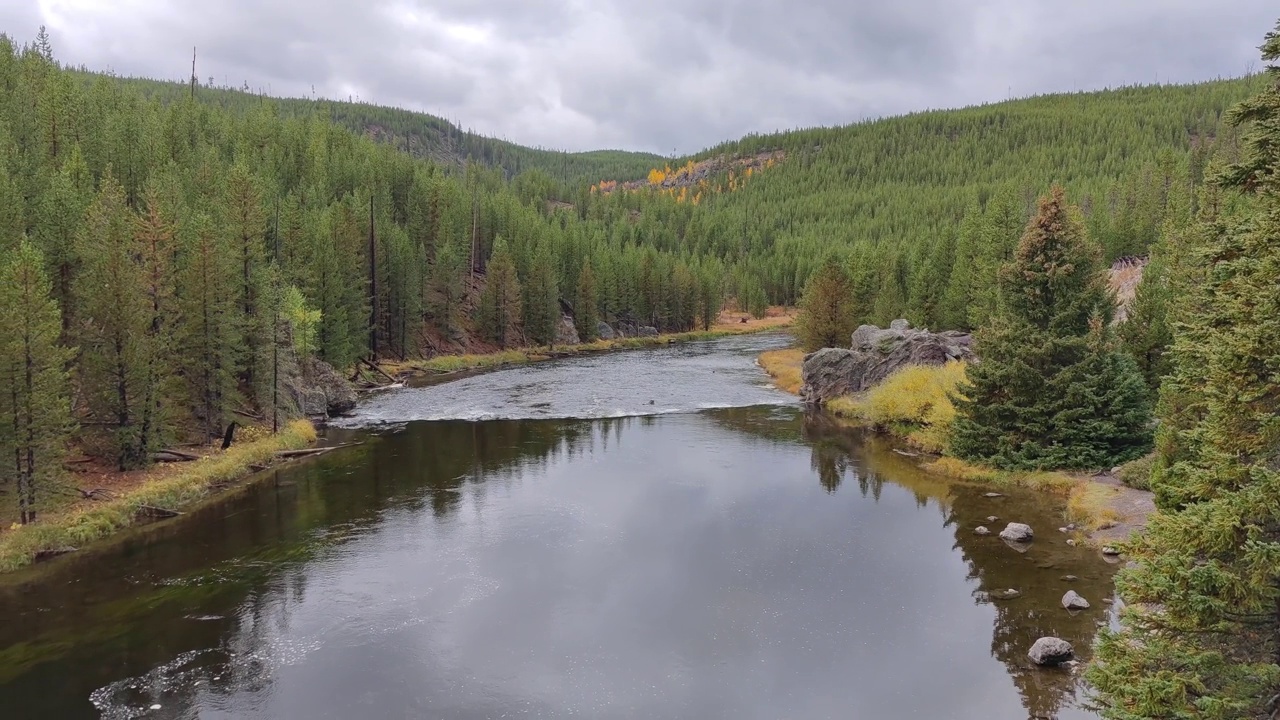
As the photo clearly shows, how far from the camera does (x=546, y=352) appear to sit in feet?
336

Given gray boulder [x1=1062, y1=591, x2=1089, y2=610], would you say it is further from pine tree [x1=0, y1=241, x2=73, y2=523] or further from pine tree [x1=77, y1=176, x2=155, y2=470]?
pine tree [x1=77, y1=176, x2=155, y2=470]

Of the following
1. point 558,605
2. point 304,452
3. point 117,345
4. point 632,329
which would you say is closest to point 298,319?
point 304,452

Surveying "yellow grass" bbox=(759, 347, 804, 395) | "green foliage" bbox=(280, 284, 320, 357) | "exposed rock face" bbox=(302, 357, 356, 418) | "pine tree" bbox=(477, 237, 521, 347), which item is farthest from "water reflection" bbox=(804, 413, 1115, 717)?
"pine tree" bbox=(477, 237, 521, 347)

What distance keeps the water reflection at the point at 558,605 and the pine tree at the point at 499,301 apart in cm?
6199

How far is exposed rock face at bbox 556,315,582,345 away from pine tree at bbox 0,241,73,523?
80107 mm

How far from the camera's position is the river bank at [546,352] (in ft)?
275

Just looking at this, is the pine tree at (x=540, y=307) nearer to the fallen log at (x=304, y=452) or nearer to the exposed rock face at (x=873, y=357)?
the exposed rock face at (x=873, y=357)

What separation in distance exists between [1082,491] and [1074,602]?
12180 millimetres

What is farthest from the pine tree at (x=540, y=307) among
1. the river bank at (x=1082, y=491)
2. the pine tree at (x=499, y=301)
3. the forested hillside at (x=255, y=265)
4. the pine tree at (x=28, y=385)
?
the pine tree at (x=28, y=385)

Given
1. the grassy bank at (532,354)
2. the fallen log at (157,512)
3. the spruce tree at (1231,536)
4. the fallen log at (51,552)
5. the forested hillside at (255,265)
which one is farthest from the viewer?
the grassy bank at (532,354)

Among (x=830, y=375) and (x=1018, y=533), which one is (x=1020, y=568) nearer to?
(x=1018, y=533)

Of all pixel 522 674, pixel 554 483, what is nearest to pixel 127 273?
pixel 554 483

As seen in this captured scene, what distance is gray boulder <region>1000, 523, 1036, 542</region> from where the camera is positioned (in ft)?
98.1

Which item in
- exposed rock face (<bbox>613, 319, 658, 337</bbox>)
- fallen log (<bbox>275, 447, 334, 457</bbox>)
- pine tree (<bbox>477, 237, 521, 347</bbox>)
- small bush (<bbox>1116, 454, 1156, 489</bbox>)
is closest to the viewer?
small bush (<bbox>1116, 454, 1156, 489</bbox>)
